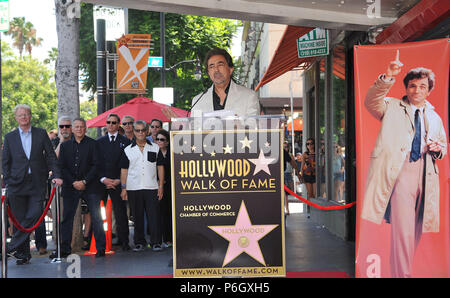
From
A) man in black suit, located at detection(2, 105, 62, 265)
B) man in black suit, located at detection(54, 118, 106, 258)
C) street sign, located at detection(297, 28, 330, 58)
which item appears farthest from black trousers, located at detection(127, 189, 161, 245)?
street sign, located at detection(297, 28, 330, 58)

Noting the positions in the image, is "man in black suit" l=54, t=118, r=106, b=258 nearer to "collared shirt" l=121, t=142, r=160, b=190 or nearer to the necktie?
"collared shirt" l=121, t=142, r=160, b=190

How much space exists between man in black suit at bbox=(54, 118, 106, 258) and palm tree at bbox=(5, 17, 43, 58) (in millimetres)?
76024

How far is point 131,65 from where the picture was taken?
52.9 ft

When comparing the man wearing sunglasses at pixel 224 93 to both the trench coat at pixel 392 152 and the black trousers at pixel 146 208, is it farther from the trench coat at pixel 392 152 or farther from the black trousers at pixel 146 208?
the black trousers at pixel 146 208

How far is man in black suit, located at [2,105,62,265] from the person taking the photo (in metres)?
8.76

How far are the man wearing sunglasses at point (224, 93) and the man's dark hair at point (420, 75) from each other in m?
1.39

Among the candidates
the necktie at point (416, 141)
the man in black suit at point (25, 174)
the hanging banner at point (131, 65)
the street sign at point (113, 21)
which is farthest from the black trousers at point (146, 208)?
the hanging banner at point (131, 65)

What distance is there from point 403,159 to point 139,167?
5.60m

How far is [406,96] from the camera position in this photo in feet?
17.6

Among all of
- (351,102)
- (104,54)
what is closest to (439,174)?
(351,102)

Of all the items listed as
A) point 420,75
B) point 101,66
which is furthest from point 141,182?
point 420,75

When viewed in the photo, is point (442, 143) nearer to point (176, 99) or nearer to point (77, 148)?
point (77, 148)

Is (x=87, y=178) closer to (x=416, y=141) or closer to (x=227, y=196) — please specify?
(x=227, y=196)

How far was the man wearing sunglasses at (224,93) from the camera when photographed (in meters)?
5.95
